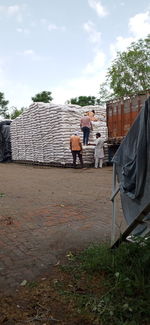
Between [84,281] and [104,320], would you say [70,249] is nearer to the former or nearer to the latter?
[84,281]

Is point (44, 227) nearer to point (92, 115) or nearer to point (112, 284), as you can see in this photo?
point (112, 284)

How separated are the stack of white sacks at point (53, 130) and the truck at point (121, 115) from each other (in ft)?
3.68

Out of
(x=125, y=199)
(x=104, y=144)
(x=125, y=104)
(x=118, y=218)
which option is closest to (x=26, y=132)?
(x=104, y=144)

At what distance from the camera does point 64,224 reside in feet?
14.5

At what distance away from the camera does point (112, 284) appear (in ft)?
8.35

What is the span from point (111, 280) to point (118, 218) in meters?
2.14

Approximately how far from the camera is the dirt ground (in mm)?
3025

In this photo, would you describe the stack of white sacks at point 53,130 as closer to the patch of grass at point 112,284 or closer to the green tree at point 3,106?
the patch of grass at point 112,284

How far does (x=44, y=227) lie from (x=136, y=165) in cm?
236

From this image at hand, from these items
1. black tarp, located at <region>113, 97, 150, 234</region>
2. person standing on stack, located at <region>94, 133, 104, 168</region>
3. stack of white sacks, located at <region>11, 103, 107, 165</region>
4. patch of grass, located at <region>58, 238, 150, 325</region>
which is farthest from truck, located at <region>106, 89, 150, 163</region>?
patch of grass, located at <region>58, 238, 150, 325</region>

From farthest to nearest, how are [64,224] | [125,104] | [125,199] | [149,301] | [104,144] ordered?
[104,144] → [125,104] → [64,224] → [125,199] → [149,301]

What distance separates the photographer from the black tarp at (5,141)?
2066 centimetres

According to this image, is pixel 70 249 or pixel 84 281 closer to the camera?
pixel 84 281

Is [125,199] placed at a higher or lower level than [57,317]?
higher
